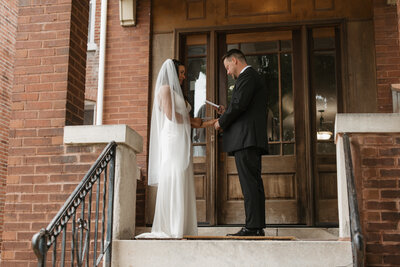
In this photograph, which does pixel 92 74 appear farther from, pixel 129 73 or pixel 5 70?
pixel 5 70

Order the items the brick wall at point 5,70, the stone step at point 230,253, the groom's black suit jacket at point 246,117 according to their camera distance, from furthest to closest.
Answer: the brick wall at point 5,70
the groom's black suit jacket at point 246,117
the stone step at point 230,253

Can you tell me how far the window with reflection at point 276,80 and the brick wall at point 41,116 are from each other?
2.85m

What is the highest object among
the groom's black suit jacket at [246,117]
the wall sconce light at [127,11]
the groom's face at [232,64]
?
the wall sconce light at [127,11]

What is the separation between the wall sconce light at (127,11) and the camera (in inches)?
281

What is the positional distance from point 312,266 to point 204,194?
3.15m

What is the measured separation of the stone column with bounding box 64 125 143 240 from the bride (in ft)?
1.14

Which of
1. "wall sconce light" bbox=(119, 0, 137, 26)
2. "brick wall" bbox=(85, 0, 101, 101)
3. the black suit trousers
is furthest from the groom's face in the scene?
"brick wall" bbox=(85, 0, 101, 101)

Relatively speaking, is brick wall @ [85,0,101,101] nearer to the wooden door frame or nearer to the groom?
the wooden door frame

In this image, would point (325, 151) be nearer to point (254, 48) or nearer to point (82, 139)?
point (254, 48)

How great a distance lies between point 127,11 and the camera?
7.15 metres

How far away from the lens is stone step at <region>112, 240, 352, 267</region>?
3.70 metres

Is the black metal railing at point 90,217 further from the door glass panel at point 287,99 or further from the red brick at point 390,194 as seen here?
the door glass panel at point 287,99

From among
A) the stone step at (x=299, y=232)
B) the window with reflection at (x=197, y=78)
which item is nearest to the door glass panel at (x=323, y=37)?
the window with reflection at (x=197, y=78)

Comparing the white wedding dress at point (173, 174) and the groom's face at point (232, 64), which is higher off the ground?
the groom's face at point (232, 64)
